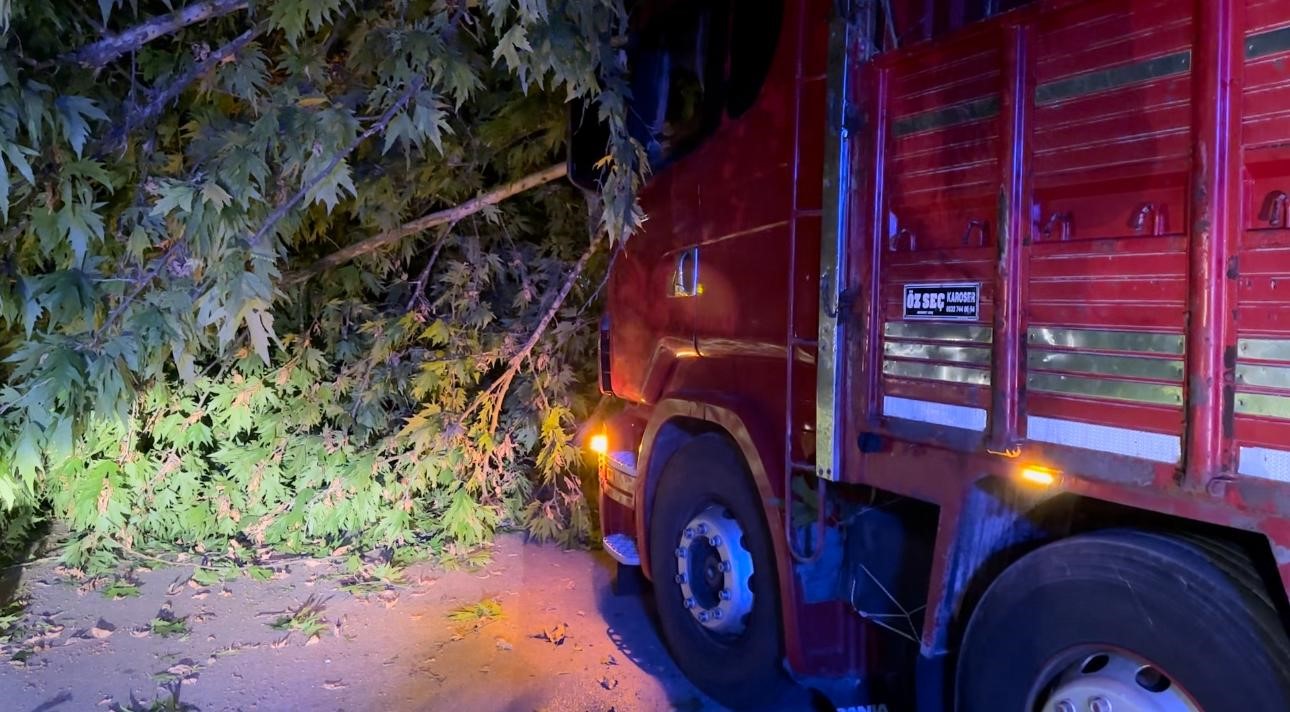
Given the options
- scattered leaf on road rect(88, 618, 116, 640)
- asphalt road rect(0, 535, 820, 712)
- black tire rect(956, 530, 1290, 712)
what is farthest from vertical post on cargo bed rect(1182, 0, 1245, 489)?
scattered leaf on road rect(88, 618, 116, 640)

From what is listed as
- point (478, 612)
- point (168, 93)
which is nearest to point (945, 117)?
point (168, 93)

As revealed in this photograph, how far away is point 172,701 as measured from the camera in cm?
406

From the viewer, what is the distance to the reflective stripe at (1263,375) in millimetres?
1596

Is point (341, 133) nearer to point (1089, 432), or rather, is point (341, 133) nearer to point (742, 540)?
point (742, 540)

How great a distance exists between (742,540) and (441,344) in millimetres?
3624

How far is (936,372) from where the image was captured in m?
2.38

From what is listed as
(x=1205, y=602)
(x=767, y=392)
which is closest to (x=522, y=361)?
(x=767, y=392)

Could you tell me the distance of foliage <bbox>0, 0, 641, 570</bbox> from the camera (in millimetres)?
3441

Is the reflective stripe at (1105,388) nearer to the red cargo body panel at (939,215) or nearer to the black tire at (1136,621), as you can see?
the red cargo body panel at (939,215)

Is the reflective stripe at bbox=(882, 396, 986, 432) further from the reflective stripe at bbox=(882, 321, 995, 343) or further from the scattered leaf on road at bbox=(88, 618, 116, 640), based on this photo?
the scattered leaf on road at bbox=(88, 618, 116, 640)

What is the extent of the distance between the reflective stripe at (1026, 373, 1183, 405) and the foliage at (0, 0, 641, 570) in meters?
2.05

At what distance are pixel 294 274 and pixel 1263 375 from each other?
5.58 metres

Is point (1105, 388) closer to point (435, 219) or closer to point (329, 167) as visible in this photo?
point (329, 167)

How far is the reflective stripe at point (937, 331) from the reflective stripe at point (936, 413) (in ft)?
0.55
